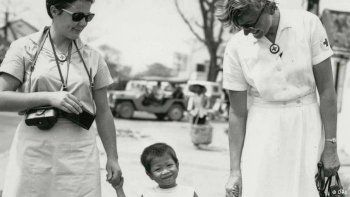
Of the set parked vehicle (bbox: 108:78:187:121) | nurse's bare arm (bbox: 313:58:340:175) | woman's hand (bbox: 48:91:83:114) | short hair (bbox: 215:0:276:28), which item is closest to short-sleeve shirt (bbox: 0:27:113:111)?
woman's hand (bbox: 48:91:83:114)

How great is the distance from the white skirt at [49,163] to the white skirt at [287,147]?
871 mm

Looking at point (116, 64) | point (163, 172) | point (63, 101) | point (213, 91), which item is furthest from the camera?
point (116, 64)

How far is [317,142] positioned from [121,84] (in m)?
20.0

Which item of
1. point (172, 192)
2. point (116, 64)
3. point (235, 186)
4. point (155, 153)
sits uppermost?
point (116, 64)

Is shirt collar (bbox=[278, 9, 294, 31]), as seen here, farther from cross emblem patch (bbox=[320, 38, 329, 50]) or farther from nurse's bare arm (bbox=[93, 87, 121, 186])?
nurse's bare arm (bbox=[93, 87, 121, 186])

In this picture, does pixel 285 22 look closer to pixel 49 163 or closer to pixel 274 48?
pixel 274 48

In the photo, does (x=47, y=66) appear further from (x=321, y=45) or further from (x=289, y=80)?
(x=321, y=45)

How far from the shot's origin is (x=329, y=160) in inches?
105

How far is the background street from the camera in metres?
6.98

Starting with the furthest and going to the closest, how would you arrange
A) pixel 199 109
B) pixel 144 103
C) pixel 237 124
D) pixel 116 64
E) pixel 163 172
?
pixel 116 64 < pixel 144 103 < pixel 199 109 < pixel 163 172 < pixel 237 124

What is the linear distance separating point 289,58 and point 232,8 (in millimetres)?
369

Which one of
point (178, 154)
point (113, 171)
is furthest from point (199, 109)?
point (113, 171)

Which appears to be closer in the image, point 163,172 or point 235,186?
point 235,186

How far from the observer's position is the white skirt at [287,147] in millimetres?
2656
